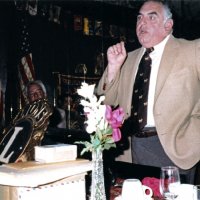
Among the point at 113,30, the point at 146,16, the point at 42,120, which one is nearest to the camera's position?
the point at 42,120

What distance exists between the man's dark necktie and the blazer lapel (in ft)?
0.30

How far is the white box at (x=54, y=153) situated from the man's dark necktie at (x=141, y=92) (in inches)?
36.9

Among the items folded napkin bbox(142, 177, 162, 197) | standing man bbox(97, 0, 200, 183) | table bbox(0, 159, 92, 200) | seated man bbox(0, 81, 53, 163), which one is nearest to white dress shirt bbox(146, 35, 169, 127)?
standing man bbox(97, 0, 200, 183)

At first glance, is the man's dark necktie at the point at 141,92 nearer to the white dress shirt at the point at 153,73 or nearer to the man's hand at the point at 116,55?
the white dress shirt at the point at 153,73

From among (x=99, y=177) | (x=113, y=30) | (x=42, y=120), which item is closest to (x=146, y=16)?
(x=42, y=120)

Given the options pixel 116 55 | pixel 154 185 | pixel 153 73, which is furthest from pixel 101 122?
pixel 153 73

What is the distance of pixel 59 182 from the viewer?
947mm

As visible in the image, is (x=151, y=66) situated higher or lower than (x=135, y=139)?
higher

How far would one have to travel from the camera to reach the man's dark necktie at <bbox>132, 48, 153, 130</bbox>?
1.91 m

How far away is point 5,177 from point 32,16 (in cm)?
310

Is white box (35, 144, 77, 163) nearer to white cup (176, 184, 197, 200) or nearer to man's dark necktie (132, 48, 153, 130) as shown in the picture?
white cup (176, 184, 197, 200)

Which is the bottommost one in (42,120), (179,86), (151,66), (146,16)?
(42,120)

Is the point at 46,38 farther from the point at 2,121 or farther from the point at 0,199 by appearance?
the point at 0,199

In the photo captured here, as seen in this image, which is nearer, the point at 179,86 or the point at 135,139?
the point at 179,86
